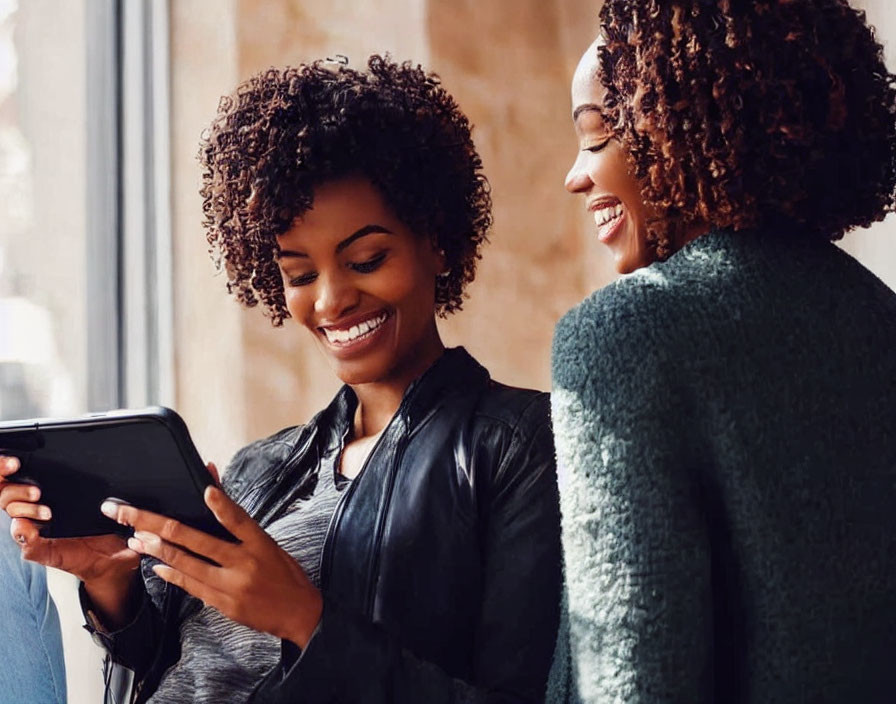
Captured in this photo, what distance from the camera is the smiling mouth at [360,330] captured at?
1.34 meters

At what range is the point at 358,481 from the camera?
1.31 metres

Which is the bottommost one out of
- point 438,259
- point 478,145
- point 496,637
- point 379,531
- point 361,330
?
point 496,637

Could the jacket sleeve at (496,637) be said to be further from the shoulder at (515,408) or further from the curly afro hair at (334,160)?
the curly afro hair at (334,160)

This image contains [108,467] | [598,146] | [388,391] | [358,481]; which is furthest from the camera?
[388,391]

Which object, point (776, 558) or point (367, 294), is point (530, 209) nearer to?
point (367, 294)

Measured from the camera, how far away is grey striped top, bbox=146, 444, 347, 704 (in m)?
1.27

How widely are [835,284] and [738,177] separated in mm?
113

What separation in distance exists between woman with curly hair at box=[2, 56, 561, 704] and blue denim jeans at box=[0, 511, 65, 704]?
114 millimetres

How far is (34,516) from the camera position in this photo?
4.23 ft

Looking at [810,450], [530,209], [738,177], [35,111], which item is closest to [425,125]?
[738,177]

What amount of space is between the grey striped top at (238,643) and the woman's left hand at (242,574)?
14 centimetres

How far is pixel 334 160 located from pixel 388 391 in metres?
0.28

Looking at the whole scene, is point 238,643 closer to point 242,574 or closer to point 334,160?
point 242,574

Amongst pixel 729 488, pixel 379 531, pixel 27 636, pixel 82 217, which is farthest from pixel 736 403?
pixel 82 217
